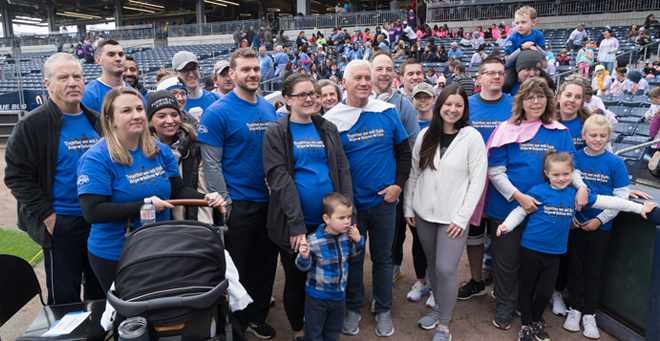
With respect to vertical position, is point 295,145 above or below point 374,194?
above

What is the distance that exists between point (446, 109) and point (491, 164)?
0.64 meters

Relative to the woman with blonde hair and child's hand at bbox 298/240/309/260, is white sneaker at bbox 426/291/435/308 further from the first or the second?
the woman with blonde hair

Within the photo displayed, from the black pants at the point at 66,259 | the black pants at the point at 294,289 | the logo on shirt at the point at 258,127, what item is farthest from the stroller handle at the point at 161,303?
the logo on shirt at the point at 258,127

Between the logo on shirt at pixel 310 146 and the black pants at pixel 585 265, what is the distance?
6.98 ft

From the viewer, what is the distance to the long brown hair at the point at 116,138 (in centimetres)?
231

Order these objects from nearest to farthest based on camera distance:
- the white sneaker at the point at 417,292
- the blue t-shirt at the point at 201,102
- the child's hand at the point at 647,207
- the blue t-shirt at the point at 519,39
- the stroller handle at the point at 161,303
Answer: the stroller handle at the point at 161,303, the child's hand at the point at 647,207, the white sneaker at the point at 417,292, the blue t-shirt at the point at 201,102, the blue t-shirt at the point at 519,39

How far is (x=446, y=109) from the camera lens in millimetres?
2949

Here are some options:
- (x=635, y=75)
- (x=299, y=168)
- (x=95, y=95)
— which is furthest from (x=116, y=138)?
(x=635, y=75)

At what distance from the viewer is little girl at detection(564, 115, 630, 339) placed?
3.01 m

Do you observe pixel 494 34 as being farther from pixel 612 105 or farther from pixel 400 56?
pixel 612 105

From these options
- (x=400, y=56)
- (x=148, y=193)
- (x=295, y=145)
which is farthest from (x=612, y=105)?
(x=148, y=193)

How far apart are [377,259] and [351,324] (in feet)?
1.85

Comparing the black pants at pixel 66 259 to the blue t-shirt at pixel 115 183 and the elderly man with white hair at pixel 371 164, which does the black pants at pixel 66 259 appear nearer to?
the blue t-shirt at pixel 115 183

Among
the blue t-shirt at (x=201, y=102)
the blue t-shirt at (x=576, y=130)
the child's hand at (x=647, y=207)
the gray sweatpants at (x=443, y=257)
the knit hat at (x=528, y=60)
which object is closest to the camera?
the child's hand at (x=647, y=207)
